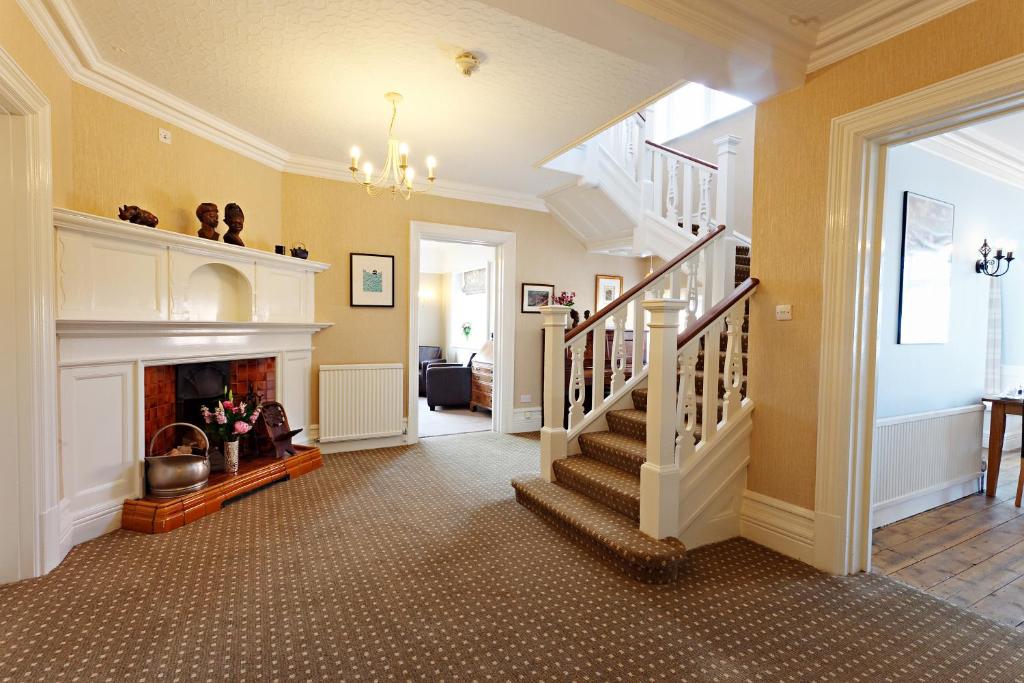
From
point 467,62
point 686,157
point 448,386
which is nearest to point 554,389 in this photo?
point 467,62

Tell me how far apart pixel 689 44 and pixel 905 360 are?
101 inches

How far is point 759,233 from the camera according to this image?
9.36 ft

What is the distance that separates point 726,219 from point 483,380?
4191mm

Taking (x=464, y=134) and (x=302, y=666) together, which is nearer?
(x=302, y=666)

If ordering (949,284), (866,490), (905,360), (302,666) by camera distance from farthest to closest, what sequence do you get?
(949,284) < (905,360) < (866,490) < (302,666)

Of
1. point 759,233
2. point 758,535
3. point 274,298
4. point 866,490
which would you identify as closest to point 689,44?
point 759,233

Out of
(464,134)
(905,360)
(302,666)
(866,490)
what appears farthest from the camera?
(464,134)

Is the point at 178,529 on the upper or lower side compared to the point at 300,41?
Answer: lower

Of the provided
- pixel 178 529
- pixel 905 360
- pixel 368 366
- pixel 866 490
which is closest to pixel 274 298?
pixel 368 366

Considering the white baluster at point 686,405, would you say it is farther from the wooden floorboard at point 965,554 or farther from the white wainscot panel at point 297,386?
the white wainscot panel at point 297,386

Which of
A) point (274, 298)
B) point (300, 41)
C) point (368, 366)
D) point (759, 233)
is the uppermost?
point (300, 41)

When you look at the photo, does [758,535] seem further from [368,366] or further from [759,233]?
[368,366]

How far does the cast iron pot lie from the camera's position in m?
3.03

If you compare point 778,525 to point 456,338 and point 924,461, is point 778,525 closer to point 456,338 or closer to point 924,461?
point 924,461
